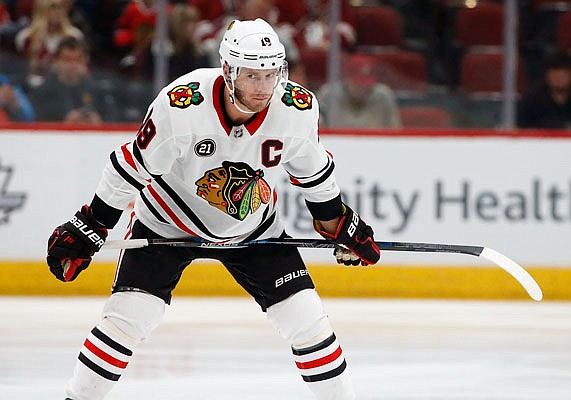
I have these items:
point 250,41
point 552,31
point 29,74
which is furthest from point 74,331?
point 552,31

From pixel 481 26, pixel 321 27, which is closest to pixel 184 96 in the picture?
pixel 321 27

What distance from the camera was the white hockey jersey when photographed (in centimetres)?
341

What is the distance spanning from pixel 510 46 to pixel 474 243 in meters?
1.05

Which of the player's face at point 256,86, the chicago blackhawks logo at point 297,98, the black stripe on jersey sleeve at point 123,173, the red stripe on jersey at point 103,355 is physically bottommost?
the red stripe on jersey at point 103,355

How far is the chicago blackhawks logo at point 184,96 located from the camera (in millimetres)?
3400

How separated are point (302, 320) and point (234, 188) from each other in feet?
1.29

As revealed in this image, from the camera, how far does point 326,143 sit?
689 centimetres

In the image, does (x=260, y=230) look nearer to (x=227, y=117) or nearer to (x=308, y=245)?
(x=308, y=245)

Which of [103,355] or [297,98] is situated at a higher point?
[297,98]

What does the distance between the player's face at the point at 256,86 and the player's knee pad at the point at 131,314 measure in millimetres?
579

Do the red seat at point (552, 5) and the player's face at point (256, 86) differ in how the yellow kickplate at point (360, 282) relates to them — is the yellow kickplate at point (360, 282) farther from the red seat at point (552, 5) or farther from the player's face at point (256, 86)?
the player's face at point (256, 86)

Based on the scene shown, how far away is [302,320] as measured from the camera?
3.52 m

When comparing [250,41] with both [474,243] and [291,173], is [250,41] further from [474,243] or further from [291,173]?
[474,243]

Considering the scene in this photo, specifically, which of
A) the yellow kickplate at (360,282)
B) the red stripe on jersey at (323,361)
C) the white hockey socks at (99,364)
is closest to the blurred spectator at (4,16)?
the yellow kickplate at (360,282)
